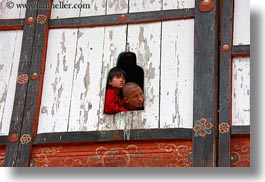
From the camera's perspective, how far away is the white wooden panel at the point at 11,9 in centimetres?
508

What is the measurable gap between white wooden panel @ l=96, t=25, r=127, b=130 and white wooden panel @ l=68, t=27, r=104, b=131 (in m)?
0.02

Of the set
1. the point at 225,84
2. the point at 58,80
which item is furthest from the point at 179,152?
the point at 58,80

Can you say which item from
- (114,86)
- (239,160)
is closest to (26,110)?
(114,86)

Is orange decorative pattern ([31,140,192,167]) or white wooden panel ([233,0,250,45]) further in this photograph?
white wooden panel ([233,0,250,45])

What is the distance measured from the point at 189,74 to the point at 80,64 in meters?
0.57

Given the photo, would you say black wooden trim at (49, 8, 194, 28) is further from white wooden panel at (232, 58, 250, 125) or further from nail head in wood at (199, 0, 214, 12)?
white wooden panel at (232, 58, 250, 125)

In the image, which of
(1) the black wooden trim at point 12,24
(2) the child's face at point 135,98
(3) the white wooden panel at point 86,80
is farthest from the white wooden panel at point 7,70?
(2) the child's face at point 135,98

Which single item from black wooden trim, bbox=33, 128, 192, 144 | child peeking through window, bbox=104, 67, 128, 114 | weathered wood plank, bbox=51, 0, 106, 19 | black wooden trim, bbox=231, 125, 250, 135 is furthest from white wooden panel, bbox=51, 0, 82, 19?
black wooden trim, bbox=231, 125, 250, 135

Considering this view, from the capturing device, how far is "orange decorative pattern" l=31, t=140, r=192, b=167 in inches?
177

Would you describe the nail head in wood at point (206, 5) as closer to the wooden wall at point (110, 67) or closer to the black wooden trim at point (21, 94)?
the wooden wall at point (110, 67)

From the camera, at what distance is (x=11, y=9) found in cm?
511

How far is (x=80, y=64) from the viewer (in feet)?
15.9

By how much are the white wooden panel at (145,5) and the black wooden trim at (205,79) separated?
21cm

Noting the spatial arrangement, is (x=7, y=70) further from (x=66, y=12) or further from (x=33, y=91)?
(x=66, y=12)
